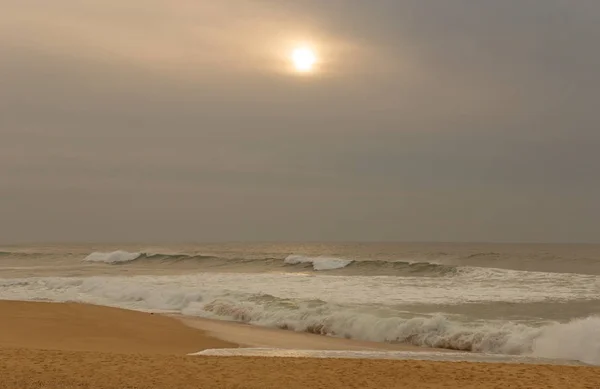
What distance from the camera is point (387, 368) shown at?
401 inches

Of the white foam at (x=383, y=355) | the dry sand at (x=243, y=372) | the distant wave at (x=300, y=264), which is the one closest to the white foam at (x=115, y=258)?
the distant wave at (x=300, y=264)

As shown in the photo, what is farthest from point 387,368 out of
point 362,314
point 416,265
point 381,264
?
point 381,264

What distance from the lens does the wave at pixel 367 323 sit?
13805 millimetres

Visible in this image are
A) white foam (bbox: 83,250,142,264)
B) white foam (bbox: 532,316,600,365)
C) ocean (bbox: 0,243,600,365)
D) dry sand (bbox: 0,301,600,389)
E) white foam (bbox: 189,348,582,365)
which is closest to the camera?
dry sand (bbox: 0,301,600,389)

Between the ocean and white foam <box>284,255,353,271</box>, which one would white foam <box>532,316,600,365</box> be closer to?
the ocean

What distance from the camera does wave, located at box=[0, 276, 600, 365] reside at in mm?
13805

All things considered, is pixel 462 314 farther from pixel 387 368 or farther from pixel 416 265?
pixel 416 265

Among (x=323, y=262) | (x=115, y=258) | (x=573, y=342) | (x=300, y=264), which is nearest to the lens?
(x=573, y=342)

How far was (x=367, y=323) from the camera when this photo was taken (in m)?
16.4

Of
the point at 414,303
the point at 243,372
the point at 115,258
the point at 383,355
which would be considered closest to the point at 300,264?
the point at 115,258

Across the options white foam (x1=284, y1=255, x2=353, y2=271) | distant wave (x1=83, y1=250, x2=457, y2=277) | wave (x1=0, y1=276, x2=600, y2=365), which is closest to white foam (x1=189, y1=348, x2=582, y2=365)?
wave (x1=0, y1=276, x2=600, y2=365)

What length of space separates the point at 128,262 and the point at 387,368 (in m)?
50.9

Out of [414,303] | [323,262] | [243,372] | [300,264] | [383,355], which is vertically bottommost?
[383,355]

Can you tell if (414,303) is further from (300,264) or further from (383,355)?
(300,264)
